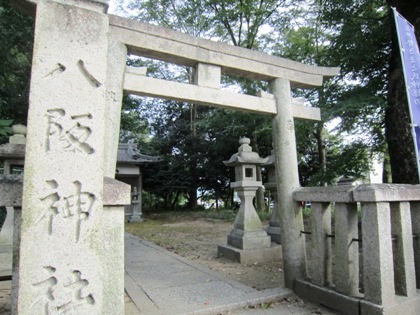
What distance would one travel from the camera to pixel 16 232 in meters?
Result: 2.14

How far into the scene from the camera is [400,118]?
6711mm

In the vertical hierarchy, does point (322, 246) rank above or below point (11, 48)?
below

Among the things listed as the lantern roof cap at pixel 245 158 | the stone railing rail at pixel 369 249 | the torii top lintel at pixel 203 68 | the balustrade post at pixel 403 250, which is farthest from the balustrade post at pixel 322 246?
the lantern roof cap at pixel 245 158

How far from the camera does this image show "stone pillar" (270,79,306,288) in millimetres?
4082

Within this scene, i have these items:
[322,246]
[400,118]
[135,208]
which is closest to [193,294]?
[322,246]

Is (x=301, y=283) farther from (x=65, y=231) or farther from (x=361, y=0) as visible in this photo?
(x=361, y=0)

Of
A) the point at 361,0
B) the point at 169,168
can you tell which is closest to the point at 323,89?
the point at 361,0

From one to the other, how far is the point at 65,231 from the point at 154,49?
2.34 m

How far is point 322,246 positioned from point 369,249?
2.14 ft

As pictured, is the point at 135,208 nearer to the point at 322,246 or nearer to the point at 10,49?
the point at 10,49

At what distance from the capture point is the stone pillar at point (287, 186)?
4082mm

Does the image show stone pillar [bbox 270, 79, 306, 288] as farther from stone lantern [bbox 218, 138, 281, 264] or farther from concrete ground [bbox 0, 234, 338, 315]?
stone lantern [bbox 218, 138, 281, 264]

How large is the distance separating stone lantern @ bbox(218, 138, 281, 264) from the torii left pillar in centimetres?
463

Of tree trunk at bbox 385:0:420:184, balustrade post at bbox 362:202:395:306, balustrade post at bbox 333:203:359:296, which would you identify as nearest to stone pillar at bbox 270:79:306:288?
balustrade post at bbox 333:203:359:296
